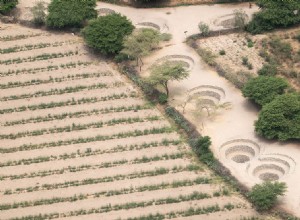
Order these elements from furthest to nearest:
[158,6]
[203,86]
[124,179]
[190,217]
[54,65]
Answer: [158,6], [54,65], [203,86], [124,179], [190,217]

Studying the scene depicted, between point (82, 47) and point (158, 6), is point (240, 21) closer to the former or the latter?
point (158, 6)

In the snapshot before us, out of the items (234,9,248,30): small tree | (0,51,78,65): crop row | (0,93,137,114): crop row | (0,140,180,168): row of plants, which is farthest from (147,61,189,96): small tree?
(0,51,78,65): crop row

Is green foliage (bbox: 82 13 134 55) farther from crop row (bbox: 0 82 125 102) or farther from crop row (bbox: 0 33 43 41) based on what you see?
crop row (bbox: 0 33 43 41)

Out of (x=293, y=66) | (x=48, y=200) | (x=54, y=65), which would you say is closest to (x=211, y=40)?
(x=293, y=66)

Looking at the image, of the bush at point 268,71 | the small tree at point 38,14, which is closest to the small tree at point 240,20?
the bush at point 268,71

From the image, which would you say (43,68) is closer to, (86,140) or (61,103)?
(61,103)
